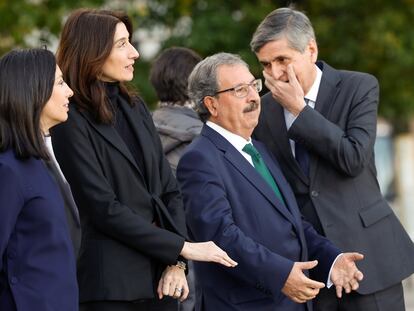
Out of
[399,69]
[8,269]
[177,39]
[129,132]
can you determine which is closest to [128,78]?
[129,132]

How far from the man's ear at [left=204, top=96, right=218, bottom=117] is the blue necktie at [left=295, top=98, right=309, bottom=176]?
488 mm

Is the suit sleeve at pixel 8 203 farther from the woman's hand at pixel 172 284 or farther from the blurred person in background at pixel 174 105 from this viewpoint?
the blurred person in background at pixel 174 105

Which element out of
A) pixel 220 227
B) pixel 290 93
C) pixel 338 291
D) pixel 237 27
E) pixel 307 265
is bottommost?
pixel 237 27

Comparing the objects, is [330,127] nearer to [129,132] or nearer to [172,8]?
[129,132]

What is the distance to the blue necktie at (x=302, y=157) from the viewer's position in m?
5.18

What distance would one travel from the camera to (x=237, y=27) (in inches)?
546

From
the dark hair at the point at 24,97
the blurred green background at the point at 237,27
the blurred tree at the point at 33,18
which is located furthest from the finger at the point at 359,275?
the blurred tree at the point at 33,18

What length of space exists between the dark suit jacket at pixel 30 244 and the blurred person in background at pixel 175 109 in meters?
1.99

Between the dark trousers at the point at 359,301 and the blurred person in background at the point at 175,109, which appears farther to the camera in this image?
the blurred person in background at the point at 175,109

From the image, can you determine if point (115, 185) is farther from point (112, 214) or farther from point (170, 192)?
point (170, 192)

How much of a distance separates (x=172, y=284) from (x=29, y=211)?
88 centimetres

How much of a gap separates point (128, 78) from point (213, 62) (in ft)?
1.58

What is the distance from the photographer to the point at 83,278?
447cm

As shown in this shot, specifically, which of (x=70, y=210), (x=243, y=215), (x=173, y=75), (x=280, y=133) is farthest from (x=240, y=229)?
(x=173, y=75)
